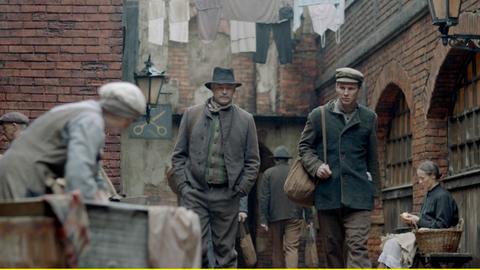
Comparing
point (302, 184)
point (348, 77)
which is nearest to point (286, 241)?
point (302, 184)

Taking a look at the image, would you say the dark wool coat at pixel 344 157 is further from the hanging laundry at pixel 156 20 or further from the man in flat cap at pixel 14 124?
the hanging laundry at pixel 156 20

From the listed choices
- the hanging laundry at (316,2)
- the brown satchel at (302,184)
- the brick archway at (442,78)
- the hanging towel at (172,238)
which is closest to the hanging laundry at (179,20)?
the hanging laundry at (316,2)

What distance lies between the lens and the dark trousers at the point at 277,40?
21844 mm

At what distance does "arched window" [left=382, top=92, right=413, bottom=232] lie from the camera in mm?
16516

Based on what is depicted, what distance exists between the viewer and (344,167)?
29.4 ft

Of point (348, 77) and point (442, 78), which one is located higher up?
point (442, 78)

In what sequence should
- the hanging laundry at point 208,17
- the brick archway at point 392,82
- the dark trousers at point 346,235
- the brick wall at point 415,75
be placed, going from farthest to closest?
1. the hanging laundry at point 208,17
2. the brick archway at point 392,82
3. the brick wall at point 415,75
4. the dark trousers at point 346,235

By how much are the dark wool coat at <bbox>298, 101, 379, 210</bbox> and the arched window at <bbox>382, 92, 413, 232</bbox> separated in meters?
7.15

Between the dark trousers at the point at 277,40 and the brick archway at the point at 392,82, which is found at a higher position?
the dark trousers at the point at 277,40

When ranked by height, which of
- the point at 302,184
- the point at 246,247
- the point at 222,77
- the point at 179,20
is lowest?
the point at 246,247

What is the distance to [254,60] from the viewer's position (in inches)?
884

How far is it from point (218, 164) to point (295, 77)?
1435 cm

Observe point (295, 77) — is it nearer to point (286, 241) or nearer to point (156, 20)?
point (156, 20)

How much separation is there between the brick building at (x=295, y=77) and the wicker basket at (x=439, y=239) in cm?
217
